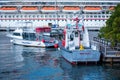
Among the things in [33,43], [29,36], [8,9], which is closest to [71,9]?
[8,9]

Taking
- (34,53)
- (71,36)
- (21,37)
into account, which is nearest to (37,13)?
(21,37)

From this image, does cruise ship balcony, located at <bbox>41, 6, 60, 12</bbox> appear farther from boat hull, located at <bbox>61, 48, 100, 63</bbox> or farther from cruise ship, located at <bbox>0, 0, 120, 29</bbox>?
boat hull, located at <bbox>61, 48, 100, 63</bbox>

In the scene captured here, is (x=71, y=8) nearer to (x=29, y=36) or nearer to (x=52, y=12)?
(x=52, y=12)

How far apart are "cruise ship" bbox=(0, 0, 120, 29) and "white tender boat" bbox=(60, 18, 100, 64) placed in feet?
177

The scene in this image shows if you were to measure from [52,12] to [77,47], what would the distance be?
200 feet

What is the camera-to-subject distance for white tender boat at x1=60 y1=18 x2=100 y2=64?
38656 millimetres

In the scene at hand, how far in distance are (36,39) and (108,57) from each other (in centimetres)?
2408

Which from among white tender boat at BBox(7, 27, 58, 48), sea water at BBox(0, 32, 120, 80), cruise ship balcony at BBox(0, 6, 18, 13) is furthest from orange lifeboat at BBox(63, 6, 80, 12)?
sea water at BBox(0, 32, 120, 80)

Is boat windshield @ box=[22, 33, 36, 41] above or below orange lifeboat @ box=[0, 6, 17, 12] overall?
below

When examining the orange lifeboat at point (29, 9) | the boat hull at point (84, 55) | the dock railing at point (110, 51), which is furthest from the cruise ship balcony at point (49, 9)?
the boat hull at point (84, 55)

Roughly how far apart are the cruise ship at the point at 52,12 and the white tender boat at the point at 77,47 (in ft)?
177

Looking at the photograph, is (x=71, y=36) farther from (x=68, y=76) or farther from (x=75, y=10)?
(x=75, y=10)

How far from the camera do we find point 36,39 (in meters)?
63.1

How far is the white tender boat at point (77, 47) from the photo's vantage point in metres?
38.7
